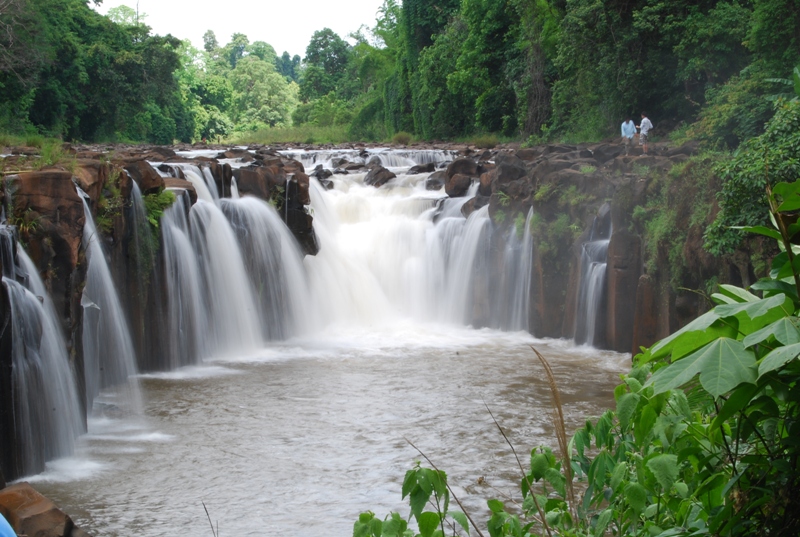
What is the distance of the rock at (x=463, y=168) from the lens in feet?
68.4

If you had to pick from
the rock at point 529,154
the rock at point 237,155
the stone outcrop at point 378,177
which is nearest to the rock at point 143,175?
the rock at point 237,155

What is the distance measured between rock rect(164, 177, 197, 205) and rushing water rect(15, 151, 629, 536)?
30 cm

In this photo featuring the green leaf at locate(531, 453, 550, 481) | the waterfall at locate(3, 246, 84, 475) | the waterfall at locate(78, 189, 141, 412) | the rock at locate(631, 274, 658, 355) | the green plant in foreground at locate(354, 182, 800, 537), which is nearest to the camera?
the green plant in foreground at locate(354, 182, 800, 537)

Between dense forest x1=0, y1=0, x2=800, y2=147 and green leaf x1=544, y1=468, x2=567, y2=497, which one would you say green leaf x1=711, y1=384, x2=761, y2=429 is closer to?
green leaf x1=544, y1=468, x2=567, y2=497

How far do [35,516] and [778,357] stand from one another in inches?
216

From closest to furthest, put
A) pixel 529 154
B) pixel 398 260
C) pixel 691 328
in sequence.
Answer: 1. pixel 691 328
2. pixel 398 260
3. pixel 529 154

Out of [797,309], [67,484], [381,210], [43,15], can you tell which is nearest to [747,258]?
[67,484]

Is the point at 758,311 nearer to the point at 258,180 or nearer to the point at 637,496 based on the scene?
the point at 637,496

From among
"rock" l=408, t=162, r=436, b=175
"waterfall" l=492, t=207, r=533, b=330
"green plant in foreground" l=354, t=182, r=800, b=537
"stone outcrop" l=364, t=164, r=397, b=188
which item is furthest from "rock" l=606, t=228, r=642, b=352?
"green plant in foreground" l=354, t=182, r=800, b=537

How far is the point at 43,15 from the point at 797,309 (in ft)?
130

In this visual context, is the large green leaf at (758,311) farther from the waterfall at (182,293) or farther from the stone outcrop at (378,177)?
the stone outcrop at (378,177)

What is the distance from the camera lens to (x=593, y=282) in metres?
15.2

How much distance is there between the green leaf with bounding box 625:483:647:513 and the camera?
2.99 m

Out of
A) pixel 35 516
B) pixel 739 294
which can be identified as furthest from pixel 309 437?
pixel 739 294
